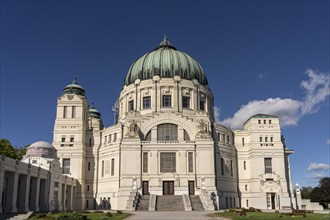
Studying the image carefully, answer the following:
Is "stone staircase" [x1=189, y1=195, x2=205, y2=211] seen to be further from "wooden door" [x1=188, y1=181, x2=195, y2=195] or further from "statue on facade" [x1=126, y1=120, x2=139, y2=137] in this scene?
"statue on facade" [x1=126, y1=120, x2=139, y2=137]

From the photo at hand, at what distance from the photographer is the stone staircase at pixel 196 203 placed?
54.2 metres

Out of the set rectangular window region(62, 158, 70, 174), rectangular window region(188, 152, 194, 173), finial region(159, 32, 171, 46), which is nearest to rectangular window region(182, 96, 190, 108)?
rectangular window region(188, 152, 194, 173)

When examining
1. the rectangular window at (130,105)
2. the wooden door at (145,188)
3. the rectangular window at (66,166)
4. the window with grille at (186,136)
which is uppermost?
the rectangular window at (130,105)

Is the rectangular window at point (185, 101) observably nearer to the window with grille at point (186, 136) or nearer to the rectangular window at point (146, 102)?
the rectangular window at point (146, 102)

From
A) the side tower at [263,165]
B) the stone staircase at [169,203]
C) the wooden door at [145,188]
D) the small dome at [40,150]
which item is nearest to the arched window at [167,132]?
the wooden door at [145,188]

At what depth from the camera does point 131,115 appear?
233 ft

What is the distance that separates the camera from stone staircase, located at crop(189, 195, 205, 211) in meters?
54.2

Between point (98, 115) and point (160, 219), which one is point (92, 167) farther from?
point (160, 219)

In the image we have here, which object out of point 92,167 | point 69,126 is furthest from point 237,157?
point 69,126

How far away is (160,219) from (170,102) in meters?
41.7

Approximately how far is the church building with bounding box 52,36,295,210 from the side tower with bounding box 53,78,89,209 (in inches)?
7.5

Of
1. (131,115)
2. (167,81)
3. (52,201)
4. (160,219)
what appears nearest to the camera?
(160,219)

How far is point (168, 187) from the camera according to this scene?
64.7 metres

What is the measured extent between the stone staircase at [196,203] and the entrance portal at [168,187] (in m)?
6.05
